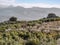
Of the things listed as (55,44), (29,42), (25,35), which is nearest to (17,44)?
(29,42)

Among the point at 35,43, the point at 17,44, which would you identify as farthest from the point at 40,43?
the point at 17,44

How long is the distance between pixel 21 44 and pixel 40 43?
6.01 ft

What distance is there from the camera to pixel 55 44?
28625 mm

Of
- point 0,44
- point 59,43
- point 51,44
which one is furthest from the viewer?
point 59,43

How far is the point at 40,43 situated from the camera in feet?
90.7

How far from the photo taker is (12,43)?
86.1ft

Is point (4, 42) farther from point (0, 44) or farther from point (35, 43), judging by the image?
point (35, 43)

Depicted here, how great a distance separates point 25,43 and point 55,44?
2978 mm

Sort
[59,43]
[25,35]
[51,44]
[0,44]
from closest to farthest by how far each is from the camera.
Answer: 1. [0,44]
2. [51,44]
3. [59,43]
4. [25,35]

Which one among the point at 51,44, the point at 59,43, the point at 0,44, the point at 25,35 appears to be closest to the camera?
the point at 0,44

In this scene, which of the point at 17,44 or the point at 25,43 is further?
the point at 25,43

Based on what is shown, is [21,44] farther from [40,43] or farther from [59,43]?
[59,43]

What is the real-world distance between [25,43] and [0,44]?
324cm

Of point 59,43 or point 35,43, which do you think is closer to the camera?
point 35,43
